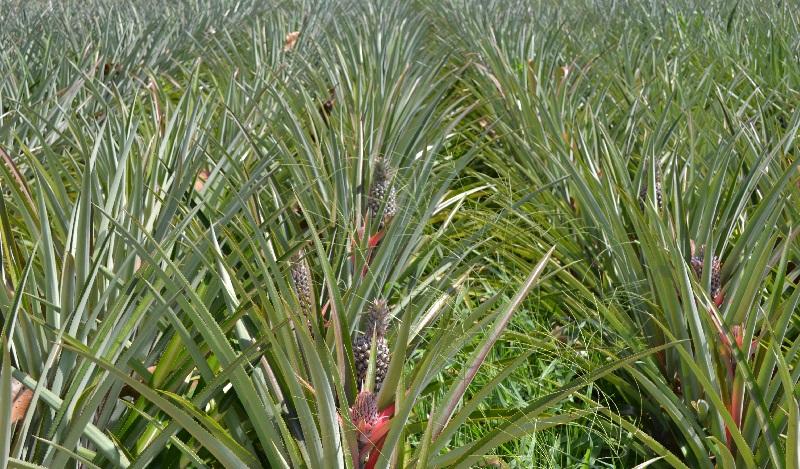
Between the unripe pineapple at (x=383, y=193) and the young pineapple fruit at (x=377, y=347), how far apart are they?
753 millimetres

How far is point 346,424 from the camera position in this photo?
1.13 m

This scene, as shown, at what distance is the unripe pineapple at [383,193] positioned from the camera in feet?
6.77

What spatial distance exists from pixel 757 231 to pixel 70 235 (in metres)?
1.12

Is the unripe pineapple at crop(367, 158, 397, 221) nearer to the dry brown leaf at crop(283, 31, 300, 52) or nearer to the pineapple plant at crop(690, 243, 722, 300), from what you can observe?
the pineapple plant at crop(690, 243, 722, 300)

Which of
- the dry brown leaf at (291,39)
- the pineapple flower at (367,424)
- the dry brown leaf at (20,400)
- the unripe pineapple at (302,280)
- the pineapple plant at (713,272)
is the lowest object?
the dry brown leaf at (291,39)

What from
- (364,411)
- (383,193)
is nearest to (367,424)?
(364,411)

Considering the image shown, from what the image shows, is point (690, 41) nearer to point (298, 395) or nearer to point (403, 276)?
point (403, 276)

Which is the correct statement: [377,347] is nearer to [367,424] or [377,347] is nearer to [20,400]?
[367,424]

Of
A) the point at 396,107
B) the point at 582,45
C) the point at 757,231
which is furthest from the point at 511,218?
the point at 582,45

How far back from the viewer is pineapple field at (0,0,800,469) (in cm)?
113

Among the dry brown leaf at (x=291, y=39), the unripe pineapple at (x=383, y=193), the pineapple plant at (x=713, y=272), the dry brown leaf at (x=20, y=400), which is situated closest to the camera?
the dry brown leaf at (x=20, y=400)

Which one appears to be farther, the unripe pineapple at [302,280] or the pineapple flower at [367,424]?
the unripe pineapple at [302,280]

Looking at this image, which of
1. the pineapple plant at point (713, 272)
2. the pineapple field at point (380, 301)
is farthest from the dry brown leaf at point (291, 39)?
the pineapple plant at point (713, 272)

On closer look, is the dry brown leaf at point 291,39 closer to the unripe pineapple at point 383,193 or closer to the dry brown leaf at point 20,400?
the unripe pineapple at point 383,193
